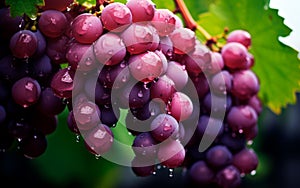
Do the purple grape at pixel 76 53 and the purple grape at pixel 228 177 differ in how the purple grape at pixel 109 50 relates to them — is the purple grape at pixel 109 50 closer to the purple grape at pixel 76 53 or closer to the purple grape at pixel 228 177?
the purple grape at pixel 76 53

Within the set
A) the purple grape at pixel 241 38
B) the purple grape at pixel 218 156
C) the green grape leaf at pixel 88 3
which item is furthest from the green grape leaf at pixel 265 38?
the green grape leaf at pixel 88 3

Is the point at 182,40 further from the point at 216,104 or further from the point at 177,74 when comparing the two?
the point at 216,104

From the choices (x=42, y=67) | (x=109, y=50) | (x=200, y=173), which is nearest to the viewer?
(x=109, y=50)

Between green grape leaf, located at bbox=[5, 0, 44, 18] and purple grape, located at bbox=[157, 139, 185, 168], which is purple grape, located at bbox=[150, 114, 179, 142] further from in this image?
green grape leaf, located at bbox=[5, 0, 44, 18]

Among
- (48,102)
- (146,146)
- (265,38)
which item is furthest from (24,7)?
(265,38)

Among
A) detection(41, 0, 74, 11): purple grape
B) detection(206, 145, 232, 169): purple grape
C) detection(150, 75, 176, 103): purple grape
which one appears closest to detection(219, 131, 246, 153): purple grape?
detection(206, 145, 232, 169): purple grape
